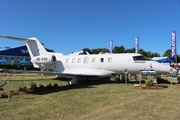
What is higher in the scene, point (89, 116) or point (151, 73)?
point (151, 73)

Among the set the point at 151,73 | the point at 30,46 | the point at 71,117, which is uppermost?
the point at 30,46

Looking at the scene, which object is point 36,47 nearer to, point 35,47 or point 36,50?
point 35,47

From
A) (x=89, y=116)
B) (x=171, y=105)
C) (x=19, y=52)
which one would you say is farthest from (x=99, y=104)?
(x=19, y=52)

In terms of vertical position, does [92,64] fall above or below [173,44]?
below

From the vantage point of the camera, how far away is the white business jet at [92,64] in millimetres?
13925

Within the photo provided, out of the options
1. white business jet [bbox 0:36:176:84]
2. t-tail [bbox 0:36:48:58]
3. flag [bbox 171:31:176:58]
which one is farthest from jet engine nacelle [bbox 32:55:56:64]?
flag [bbox 171:31:176:58]

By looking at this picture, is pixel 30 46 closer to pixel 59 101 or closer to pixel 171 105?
pixel 59 101

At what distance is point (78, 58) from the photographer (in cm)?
1767

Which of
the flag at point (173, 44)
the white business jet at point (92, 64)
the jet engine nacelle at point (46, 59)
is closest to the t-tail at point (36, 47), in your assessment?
the white business jet at point (92, 64)

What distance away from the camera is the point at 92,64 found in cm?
1623

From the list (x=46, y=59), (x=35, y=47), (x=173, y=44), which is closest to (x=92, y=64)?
(x=46, y=59)

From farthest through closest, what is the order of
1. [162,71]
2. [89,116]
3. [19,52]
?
[19,52], [162,71], [89,116]

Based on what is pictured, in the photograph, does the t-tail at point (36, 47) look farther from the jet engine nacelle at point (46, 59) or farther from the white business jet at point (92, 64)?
the jet engine nacelle at point (46, 59)

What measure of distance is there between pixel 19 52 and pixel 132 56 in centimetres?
3938
